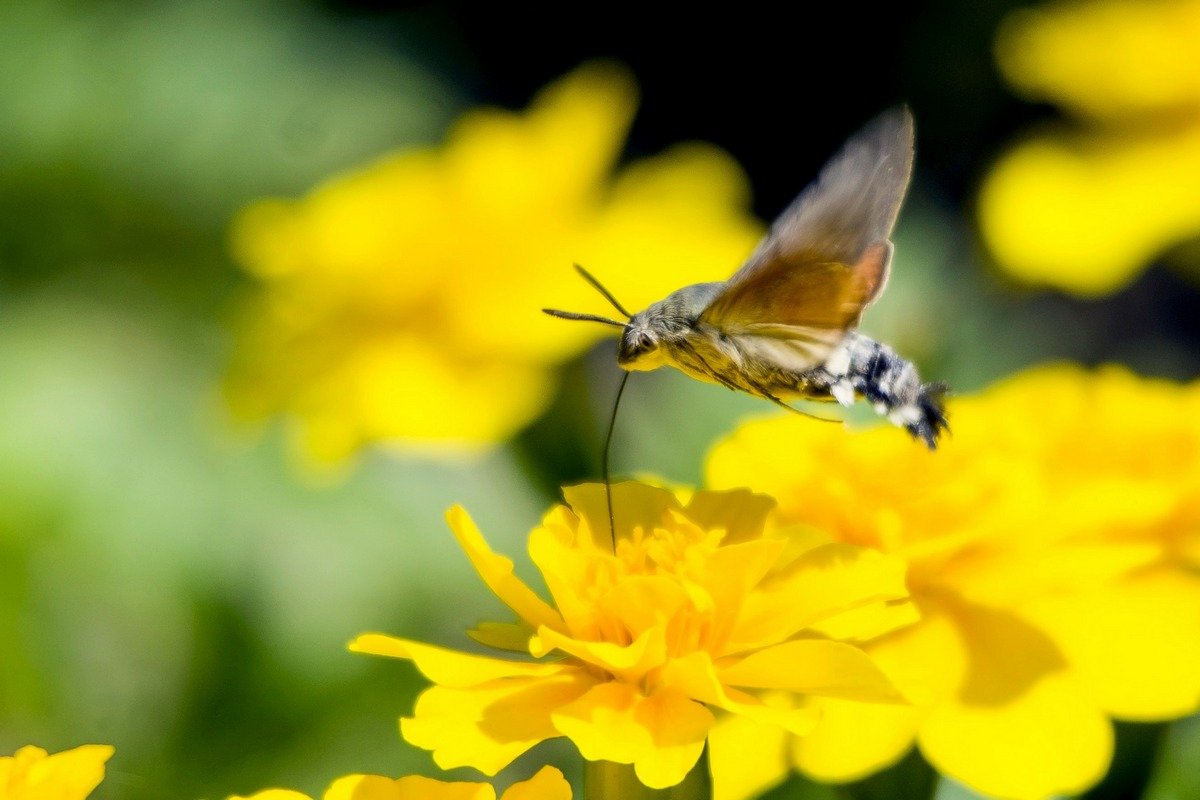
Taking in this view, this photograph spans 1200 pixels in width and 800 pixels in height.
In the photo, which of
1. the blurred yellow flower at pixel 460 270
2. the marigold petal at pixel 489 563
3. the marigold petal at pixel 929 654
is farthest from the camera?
the blurred yellow flower at pixel 460 270

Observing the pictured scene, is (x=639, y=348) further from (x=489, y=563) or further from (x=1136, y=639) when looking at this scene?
(x=1136, y=639)

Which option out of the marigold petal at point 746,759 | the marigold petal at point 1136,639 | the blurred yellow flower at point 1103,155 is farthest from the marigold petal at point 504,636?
the blurred yellow flower at point 1103,155

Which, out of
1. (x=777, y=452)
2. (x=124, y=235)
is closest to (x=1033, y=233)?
(x=777, y=452)

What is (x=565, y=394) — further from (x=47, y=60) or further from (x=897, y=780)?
(x=47, y=60)

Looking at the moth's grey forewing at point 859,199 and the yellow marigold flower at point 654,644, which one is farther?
the moth's grey forewing at point 859,199

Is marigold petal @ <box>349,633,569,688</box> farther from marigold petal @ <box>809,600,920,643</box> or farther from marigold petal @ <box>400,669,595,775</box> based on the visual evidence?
marigold petal @ <box>809,600,920,643</box>

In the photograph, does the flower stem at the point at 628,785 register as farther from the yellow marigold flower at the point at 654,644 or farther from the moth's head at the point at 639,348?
the moth's head at the point at 639,348
